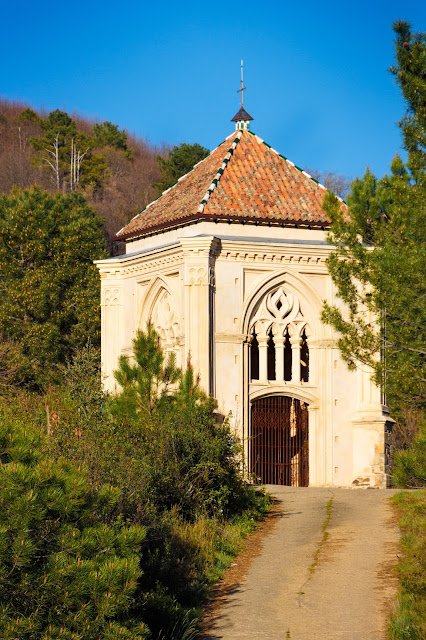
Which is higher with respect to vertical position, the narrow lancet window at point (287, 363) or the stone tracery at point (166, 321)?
the stone tracery at point (166, 321)

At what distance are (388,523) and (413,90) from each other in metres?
7.52

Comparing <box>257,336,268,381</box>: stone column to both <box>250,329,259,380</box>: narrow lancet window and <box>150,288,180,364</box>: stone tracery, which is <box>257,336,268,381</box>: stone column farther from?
<box>150,288,180,364</box>: stone tracery

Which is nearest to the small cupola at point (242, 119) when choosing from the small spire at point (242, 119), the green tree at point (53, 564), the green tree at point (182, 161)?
the small spire at point (242, 119)

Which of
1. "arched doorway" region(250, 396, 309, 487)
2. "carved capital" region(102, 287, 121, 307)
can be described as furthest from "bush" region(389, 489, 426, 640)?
"carved capital" region(102, 287, 121, 307)

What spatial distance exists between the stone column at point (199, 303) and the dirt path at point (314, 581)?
543 centimetres

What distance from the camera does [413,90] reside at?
711 inches

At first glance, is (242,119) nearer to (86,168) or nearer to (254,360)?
(254,360)

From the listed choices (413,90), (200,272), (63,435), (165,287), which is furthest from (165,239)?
(63,435)

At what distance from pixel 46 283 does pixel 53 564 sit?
86.5 ft

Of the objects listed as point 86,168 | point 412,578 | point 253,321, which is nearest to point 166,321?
point 253,321

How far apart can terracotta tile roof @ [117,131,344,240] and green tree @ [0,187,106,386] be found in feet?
27.2

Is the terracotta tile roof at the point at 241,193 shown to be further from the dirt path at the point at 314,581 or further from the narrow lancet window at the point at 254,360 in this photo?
the dirt path at the point at 314,581

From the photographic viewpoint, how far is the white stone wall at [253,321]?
23891mm

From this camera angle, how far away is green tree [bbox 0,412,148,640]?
9562 millimetres
